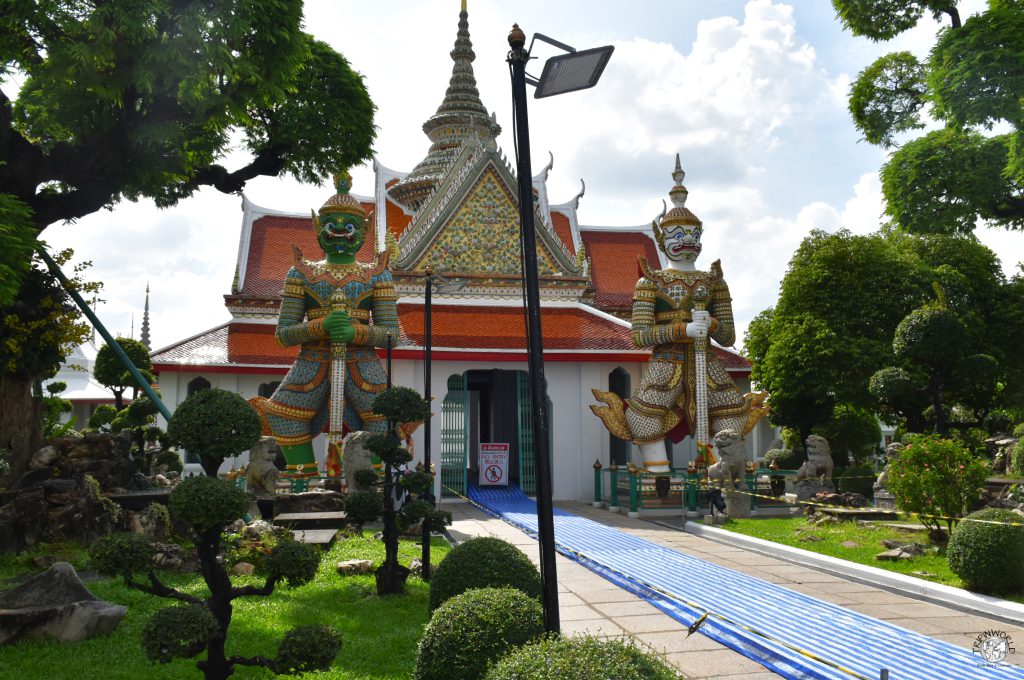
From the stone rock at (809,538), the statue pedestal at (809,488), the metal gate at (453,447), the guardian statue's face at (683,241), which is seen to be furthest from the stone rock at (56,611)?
the statue pedestal at (809,488)

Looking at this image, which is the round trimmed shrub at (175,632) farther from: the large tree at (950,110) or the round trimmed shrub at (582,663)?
the large tree at (950,110)

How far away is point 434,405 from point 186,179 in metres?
6.74

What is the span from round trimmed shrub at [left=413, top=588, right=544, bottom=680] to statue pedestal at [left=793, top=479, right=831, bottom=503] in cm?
1109

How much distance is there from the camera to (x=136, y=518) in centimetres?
921

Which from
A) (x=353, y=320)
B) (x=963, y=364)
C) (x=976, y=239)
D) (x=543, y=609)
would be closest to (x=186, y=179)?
(x=353, y=320)

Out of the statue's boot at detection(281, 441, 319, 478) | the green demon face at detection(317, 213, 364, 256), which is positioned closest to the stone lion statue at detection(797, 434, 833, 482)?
the statue's boot at detection(281, 441, 319, 478)

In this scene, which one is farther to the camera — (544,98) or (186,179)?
(186,179)

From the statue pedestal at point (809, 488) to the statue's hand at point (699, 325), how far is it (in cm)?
338

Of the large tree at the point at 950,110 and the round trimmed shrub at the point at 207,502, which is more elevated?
the large tree at the point at 950,110

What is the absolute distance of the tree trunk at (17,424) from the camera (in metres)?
8.98

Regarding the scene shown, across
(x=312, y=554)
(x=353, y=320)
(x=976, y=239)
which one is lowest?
(x=312, y=554)

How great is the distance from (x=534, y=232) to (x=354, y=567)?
218 inches

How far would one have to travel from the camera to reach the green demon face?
45.1 feet

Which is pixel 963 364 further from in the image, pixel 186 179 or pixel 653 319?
pixel 186 179
